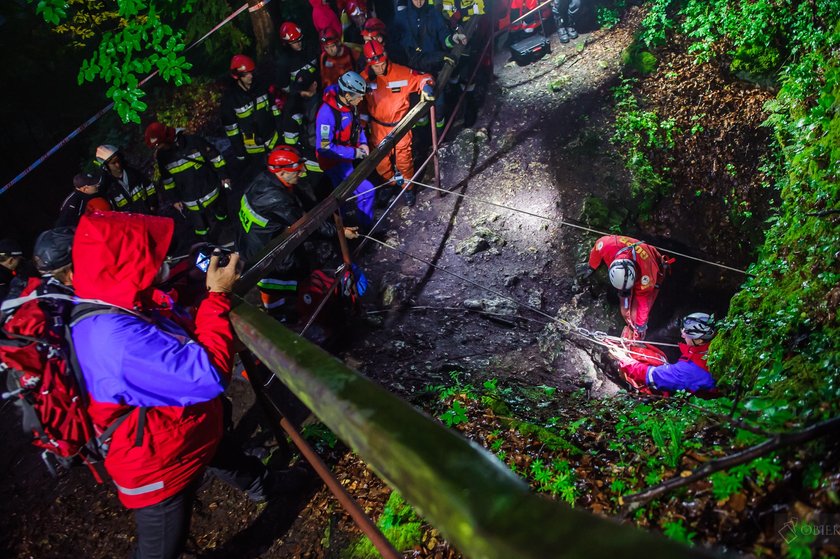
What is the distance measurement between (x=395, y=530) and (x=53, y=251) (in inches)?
109

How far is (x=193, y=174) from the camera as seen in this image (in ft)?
24.8

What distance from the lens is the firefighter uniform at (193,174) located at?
24.3 ft

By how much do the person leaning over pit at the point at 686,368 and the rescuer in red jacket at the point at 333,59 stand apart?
7350mm

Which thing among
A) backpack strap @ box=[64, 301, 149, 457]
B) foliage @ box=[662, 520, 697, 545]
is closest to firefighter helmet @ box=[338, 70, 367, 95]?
backpack strap @ box=[64, 301, 149, 457]

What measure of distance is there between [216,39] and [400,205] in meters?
7.39

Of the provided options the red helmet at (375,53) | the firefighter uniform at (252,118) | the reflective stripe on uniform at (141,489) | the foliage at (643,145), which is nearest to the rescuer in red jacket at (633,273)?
the foliage at (643,145)

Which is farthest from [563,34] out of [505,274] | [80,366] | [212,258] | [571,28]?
[80,366]

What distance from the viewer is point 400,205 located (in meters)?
9.09

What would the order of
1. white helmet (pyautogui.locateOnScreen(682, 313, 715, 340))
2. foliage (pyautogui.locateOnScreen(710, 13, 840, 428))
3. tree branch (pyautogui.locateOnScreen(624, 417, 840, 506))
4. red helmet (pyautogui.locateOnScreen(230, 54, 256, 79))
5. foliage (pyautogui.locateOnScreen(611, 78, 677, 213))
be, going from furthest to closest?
red helmet (pyautogui.locateOnScreen(230, 54, 256, 79)) < foliage (pyautogui.locateOnScreen(611, 78, 677, 213)) < white helmet (pyautogui.locateOnScreen(682, 313, 715, 340)) < foliage (pyautogui.locateOnScreen(710, 13, 840, 428)) < tree branch (pyautogui.locateOnScreen(624, 417, 840, 506))

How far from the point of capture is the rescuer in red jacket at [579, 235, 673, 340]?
19.2 feet

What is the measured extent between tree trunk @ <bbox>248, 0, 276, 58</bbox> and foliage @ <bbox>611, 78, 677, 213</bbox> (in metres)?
8.71

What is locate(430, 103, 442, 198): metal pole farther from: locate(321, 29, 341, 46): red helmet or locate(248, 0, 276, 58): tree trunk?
locate(248, 0, 276, 58): tree trunk

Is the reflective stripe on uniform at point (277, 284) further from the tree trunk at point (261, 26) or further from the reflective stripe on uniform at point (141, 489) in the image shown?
the tree trunk at point (261, 26)

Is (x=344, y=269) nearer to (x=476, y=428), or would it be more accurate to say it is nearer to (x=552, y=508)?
(x=476, y=428)
